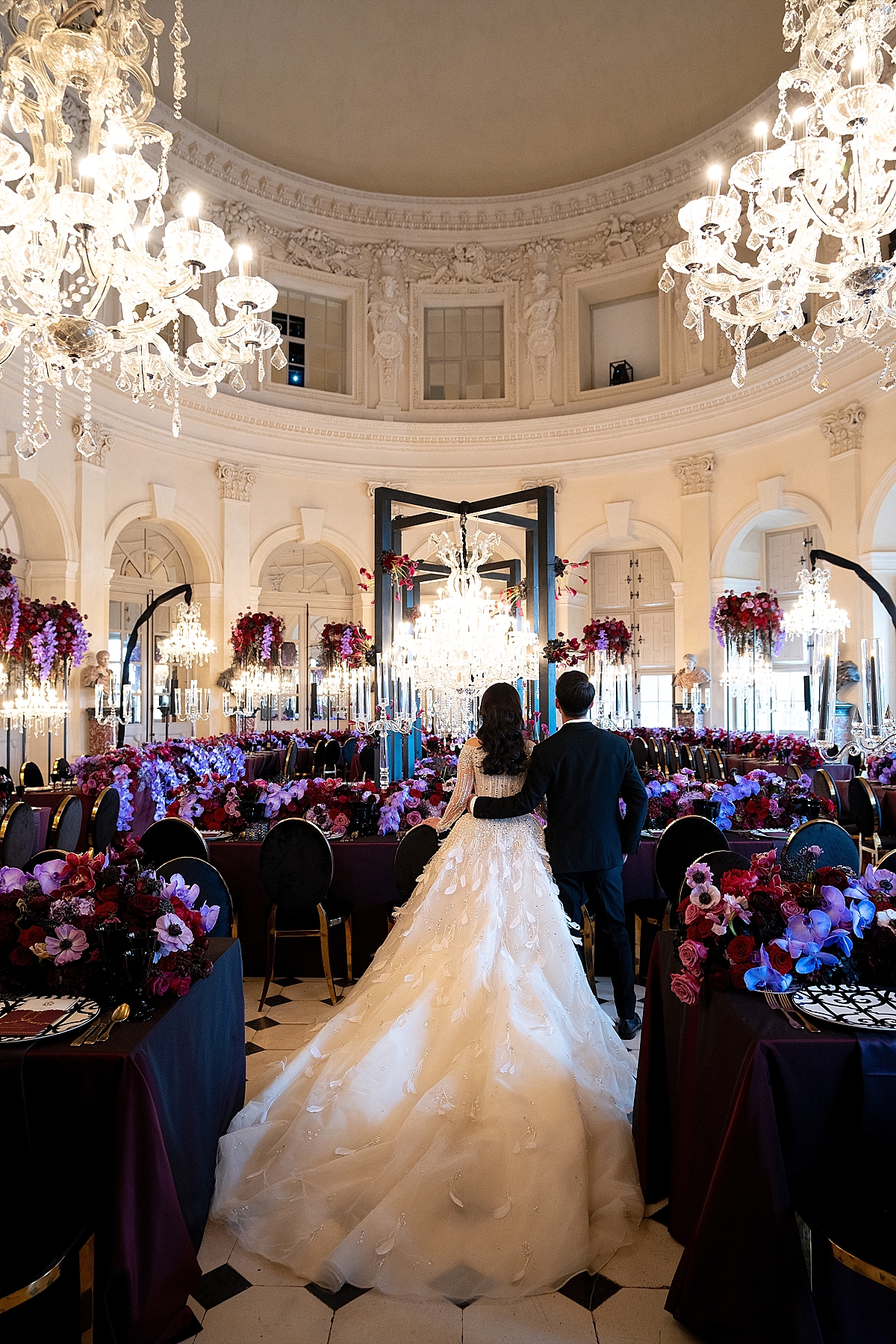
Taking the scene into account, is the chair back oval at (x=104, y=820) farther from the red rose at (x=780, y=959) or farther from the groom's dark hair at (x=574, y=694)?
the red rose at (x=780, y=959)

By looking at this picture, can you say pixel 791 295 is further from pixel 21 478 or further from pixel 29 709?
pixel 21 478

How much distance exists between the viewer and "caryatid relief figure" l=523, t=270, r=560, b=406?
582 inches

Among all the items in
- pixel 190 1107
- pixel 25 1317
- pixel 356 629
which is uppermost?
pixel 356 629

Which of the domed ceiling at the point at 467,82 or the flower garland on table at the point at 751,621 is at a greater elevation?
the domed ceiling at the point at 467,82

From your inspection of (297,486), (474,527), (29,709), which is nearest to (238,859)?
(29,709)

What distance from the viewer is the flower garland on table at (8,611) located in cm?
666

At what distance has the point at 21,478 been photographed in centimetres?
1043

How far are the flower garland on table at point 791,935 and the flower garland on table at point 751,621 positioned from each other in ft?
Answer: 27.7

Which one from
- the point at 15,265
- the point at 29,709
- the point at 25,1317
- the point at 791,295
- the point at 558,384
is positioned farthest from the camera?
the point at 558,384

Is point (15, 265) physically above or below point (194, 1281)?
above

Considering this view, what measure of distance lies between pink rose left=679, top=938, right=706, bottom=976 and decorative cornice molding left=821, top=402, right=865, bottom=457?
10653 mm

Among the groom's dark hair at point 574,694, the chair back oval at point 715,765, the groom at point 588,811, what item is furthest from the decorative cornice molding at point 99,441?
the groom at point 588,811

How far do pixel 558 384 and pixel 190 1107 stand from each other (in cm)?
1428

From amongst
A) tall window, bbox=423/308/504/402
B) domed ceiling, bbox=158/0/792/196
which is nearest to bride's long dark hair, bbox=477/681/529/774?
tall window, bbox=423/308/504/402
